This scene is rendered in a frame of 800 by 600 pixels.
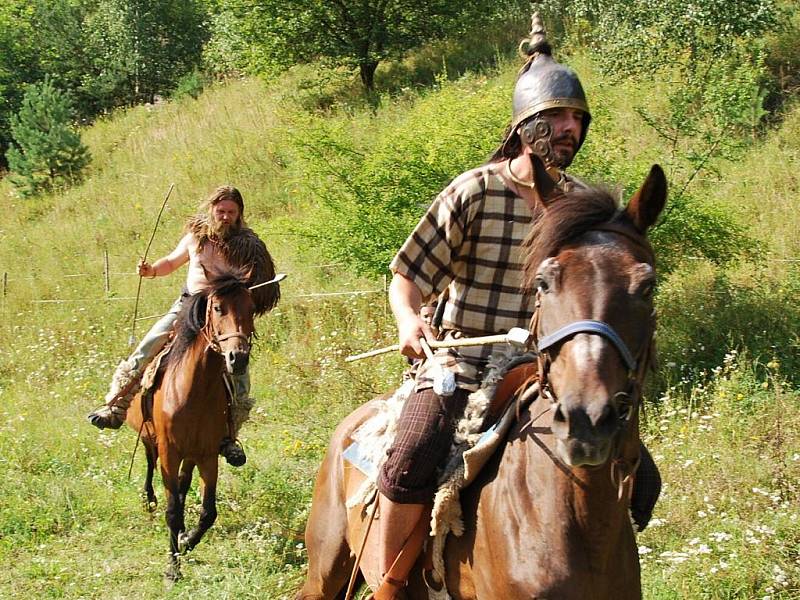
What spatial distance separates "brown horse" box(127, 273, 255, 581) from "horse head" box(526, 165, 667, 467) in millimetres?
4531

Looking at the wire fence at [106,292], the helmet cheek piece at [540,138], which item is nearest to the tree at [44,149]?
the wire fence at [106,292]

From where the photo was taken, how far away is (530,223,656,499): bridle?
7.57 ft

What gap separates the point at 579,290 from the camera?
242 cm

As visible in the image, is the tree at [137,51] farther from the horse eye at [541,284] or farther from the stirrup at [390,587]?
the horse eye at [541,284]

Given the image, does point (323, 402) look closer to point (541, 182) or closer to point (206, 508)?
point (206, 508)

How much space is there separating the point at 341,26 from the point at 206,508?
1648cm

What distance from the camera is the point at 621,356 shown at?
7.55ft

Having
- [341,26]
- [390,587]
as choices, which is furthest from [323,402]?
[341,26]

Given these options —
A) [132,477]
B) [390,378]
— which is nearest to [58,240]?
[132,477]

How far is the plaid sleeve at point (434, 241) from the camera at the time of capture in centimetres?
333

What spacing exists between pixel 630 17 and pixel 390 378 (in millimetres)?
8414

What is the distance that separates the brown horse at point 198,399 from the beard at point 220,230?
1.85ft

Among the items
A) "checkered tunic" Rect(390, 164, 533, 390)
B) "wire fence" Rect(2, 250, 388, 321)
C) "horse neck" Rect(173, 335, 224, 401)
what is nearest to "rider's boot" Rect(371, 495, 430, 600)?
"checkered tunic" Rect(390, 164, 533, 390)

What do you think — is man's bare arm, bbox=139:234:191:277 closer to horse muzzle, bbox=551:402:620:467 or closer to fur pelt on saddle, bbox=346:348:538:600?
fur pelt on saddle, bbox=346:348:538:600
